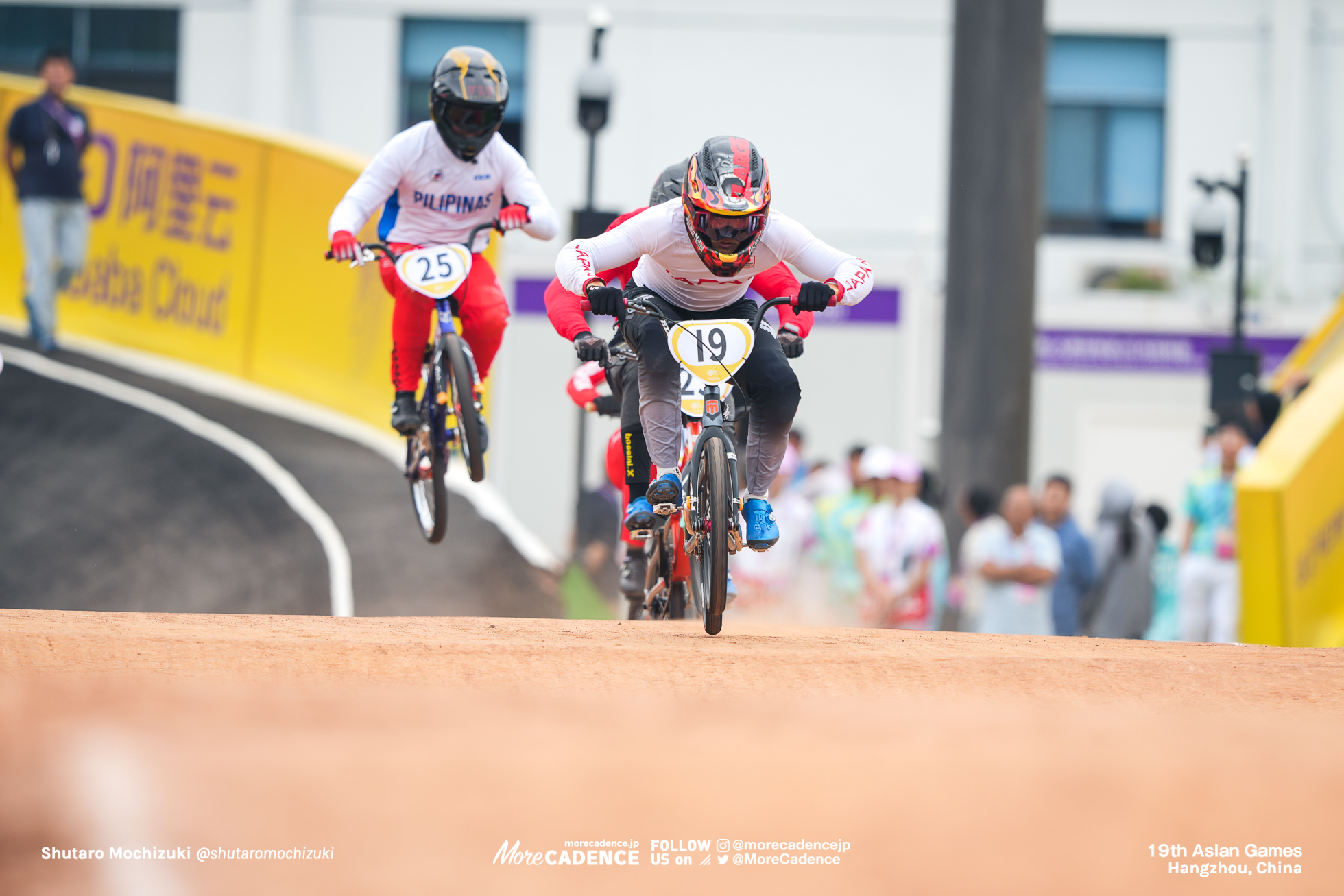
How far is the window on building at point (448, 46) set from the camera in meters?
26.9

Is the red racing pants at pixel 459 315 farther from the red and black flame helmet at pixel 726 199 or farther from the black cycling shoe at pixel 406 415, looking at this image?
the red and black flame helmet at pixel 726 199

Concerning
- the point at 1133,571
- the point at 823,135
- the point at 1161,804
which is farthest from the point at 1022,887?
the point at 823,135

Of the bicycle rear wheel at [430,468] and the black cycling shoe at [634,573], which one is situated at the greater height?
the bicycle rear wheel at [430,468]

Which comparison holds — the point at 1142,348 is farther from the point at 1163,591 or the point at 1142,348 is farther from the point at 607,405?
the point at 607,405

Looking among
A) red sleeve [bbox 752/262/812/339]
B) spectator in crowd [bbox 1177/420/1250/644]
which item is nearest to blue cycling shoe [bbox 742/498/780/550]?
red sleeve [bbox 752/262/812/339]

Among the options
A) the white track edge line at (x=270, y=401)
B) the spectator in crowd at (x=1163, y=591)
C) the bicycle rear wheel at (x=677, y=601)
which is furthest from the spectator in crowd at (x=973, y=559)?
the bicycle rear wheel at (x=677, y=601)

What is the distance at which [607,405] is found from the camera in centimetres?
856

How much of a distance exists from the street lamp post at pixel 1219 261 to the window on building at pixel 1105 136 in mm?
8265

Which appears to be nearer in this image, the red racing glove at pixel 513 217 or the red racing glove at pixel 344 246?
the red racing glove at pixel 344 246

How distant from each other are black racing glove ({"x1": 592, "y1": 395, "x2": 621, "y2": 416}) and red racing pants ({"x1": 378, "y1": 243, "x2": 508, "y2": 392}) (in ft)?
2.02

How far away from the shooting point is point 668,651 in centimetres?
608

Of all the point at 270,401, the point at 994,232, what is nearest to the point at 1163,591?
the point at 994,232

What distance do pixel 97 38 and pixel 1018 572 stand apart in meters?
21.3

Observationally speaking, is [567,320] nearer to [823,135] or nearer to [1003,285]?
[1003,285]
